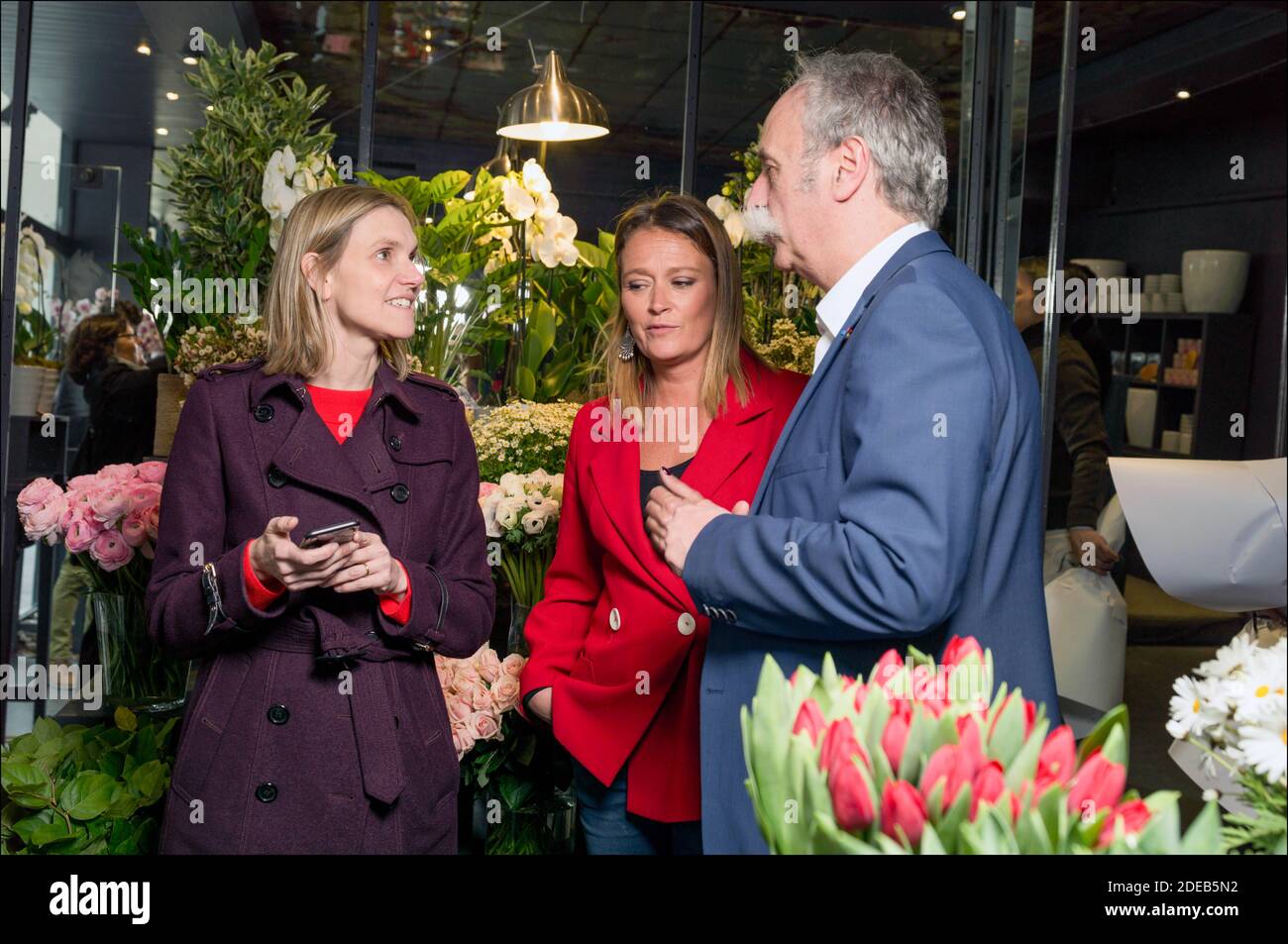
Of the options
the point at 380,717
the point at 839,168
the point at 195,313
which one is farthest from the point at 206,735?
the point at 195,313

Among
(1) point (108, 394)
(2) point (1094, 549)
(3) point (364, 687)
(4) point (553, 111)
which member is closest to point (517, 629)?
(3) point (364, 687)

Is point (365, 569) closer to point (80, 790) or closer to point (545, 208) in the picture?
point (80, 790)

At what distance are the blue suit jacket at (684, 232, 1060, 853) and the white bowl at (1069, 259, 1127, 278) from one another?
3.93 meters

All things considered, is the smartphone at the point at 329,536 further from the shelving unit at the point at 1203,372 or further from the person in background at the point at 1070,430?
the shelving unit at the point at 1203,372

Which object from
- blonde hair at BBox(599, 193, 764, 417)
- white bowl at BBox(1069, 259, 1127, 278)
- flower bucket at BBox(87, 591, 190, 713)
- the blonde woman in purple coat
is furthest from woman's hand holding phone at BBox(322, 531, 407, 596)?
white bowl at BBox(1069, 259, 1127, 278)

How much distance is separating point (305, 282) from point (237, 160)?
4.46ft

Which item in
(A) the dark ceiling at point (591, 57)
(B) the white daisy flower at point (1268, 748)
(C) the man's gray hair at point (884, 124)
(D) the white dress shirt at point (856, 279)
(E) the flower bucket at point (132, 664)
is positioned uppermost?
(A) the dark ceiling at point (591, 57)

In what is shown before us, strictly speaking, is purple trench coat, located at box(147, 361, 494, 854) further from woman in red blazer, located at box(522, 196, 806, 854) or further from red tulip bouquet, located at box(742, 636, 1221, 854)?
red tulip bouquet, located at box(742, 636, 1221, 854)

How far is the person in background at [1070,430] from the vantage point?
4574 millimetres

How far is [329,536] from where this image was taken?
57.7 inches

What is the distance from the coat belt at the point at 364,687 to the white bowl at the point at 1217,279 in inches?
218

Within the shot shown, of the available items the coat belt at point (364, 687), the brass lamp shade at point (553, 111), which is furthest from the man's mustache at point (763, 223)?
the brass lamp shade at point (553, 111)

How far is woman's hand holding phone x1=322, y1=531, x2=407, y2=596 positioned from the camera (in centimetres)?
159
